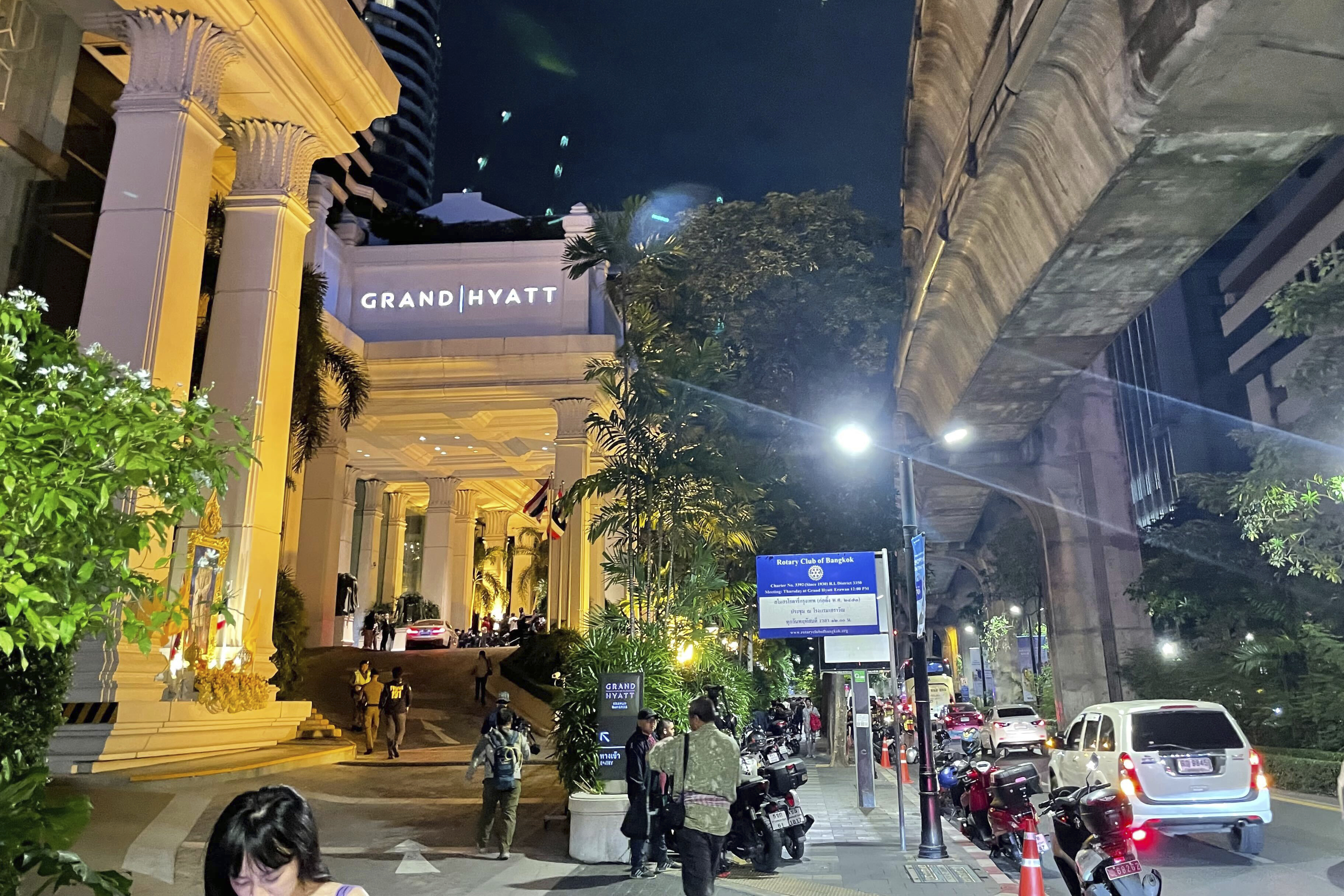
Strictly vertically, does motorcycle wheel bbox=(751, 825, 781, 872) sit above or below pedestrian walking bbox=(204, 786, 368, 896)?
below

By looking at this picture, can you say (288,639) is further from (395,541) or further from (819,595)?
(395,541)

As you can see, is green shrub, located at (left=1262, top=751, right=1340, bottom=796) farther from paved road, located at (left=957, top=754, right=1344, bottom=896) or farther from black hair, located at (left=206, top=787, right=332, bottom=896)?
black hair, located at (left=206, top=787, right=332, bottom=896)

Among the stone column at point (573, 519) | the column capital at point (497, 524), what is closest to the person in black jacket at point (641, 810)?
the stone column at point (573, 519)

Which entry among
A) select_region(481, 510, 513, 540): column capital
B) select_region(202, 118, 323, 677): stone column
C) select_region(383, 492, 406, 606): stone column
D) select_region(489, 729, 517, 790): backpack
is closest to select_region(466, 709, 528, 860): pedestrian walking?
select_region(489, 729, 517, 790): backpack

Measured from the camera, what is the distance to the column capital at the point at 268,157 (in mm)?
18828

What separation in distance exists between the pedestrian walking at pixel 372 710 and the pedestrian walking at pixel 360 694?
0.85m

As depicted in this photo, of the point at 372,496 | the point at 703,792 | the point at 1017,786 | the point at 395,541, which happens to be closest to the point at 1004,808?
the point at 1017,786

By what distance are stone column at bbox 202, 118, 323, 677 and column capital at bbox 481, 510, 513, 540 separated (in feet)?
138

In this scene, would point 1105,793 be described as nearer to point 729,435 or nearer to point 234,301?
point 729,435

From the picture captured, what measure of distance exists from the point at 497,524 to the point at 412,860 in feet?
172

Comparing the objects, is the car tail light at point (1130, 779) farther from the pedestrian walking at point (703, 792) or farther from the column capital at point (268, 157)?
the column capital at point (268, 157)

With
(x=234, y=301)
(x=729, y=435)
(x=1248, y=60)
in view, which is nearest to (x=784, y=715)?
(x=729, y=435)

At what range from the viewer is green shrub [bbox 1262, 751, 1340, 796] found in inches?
632

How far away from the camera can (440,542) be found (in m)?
47.4
